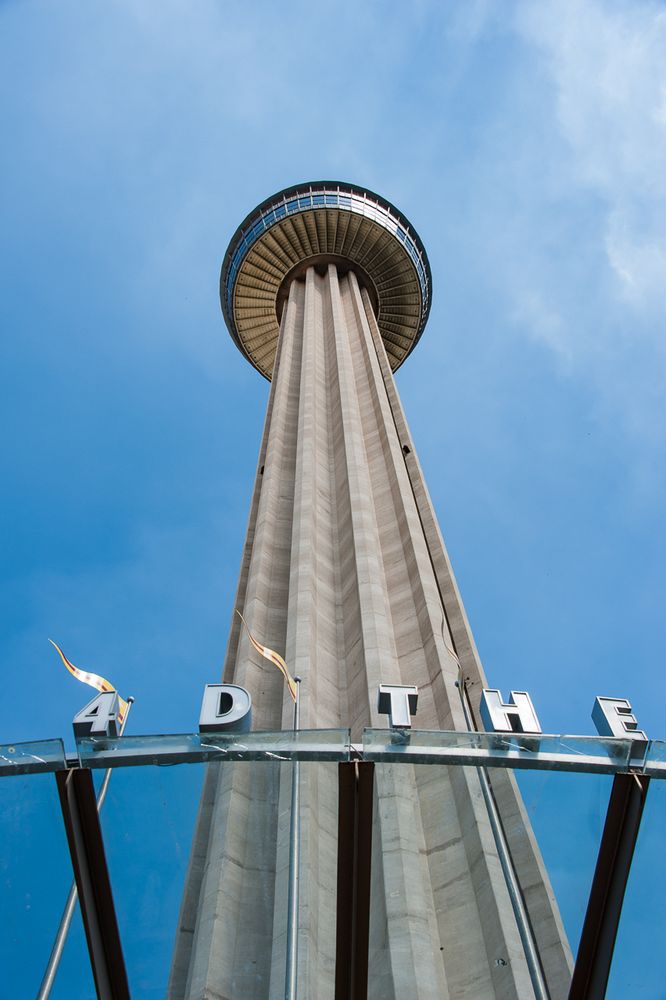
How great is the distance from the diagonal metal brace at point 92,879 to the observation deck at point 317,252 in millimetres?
52272

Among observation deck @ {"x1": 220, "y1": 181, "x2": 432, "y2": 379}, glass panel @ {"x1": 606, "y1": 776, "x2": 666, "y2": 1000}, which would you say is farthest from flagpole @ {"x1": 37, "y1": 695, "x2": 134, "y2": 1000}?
observation deck @ {"x1": 220, "y1": 181, "x2": 432, "y2": 379}

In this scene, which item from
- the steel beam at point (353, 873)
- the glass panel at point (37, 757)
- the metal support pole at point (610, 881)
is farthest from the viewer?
the glass panel at point (37, 757)

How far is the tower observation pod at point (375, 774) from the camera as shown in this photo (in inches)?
500

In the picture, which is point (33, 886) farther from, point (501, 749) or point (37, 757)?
point (501, 749)

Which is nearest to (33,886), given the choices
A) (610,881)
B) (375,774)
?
(375,774)

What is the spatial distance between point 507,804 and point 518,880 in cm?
181

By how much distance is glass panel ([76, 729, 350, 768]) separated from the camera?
945cm

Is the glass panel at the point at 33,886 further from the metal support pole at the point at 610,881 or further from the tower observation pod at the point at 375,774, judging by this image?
the metal support pole at the point at 610,881

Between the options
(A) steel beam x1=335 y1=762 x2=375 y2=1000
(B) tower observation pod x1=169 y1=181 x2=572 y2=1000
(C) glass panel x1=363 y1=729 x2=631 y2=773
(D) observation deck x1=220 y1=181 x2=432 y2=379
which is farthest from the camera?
(D) observation deck x1=220 y1=181 x2=432 y2=379

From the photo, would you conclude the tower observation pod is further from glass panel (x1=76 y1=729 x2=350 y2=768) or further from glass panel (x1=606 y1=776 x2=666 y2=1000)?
glass panel (x1=76 y1=729 x2=350 y2=768)

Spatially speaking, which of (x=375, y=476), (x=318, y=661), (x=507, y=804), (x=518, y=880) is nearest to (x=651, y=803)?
(x=518, y=880)

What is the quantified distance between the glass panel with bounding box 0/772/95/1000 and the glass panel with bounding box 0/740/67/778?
36cm

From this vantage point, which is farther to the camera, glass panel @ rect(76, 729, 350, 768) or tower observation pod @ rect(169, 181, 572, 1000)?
tower observation pod @ rect(169, 181, 572, 1000)

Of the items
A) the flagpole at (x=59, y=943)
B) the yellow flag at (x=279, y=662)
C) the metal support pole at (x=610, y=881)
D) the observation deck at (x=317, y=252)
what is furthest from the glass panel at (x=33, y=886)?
the observation deck at (x=317, y=252)
